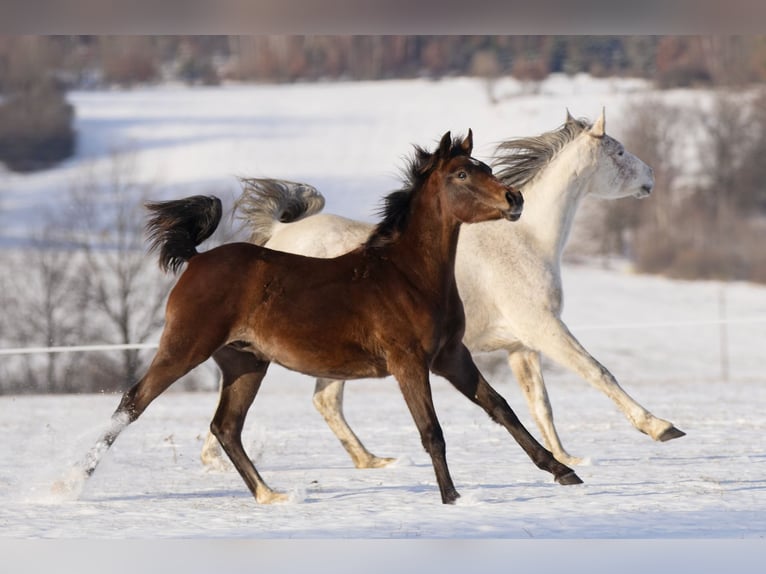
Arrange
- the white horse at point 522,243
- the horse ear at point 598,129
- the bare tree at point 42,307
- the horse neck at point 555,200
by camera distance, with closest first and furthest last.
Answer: the white horse at point 522,243
the horse neck at point 555,200
the horse ear at point 598,129
the bare tree at point 42,307

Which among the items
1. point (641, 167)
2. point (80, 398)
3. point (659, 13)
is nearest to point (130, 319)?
point (80, 398)

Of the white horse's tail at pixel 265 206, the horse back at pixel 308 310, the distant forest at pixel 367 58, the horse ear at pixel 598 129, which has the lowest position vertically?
the horse back at pixel 308 310

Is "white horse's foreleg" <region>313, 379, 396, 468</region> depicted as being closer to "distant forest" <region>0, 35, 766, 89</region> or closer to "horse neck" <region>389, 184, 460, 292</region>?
A: "horse neck" <region>389, 184, 460, 292</region>

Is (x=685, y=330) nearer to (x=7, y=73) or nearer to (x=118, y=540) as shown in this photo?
(x=7, y=73)

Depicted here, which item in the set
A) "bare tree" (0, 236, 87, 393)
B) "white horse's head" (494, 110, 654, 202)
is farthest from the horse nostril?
"bare tree" (0, 236, 87, 393)

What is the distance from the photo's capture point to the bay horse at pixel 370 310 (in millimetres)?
5812

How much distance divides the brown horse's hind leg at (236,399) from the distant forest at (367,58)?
27.7 metres

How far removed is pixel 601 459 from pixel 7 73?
3293 cm

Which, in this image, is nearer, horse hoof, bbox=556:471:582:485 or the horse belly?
the horse belly

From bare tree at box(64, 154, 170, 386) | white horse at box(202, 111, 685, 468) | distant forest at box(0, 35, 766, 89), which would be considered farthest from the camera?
distant forest at box(0, 35, 766, 89)

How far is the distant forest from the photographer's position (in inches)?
1359

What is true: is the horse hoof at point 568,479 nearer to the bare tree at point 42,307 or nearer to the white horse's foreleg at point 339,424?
the white horse's foreleg at point 339,424

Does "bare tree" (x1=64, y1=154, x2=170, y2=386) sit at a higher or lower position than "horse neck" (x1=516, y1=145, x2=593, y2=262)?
lower

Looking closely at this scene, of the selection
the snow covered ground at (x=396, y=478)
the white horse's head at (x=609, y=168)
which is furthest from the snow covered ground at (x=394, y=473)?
the white horse's head at (x=609, y=168)
